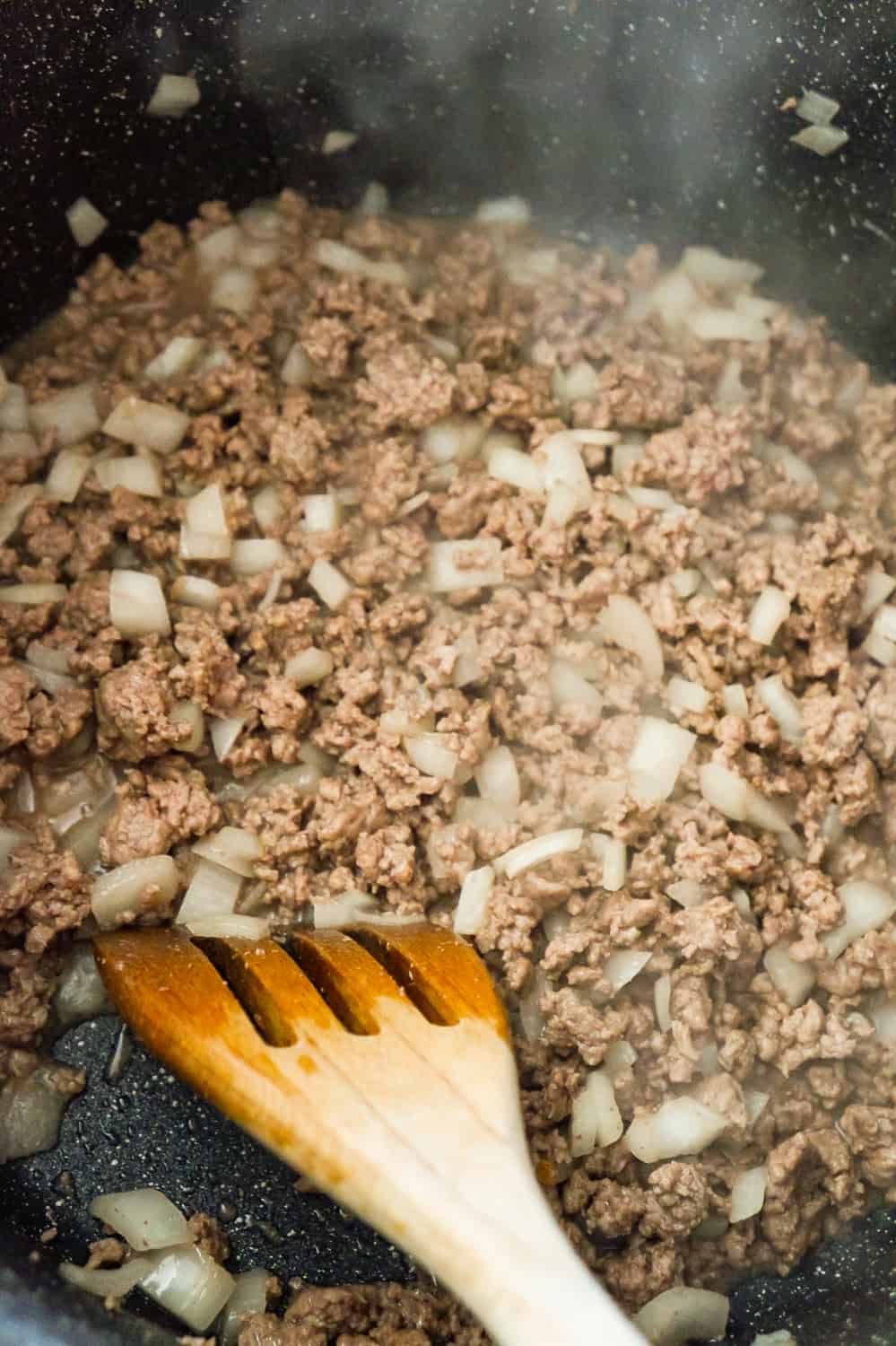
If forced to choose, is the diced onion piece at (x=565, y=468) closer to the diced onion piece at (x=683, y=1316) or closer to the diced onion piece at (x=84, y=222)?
the diced onion piece at (x=84, y=222)

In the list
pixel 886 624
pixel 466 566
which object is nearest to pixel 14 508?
pixel 466 566

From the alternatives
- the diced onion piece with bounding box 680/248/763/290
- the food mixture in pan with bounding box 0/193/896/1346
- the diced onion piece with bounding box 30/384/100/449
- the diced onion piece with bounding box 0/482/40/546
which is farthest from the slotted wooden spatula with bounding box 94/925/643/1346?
the diced onion piece with bounding box 680/248/763/290

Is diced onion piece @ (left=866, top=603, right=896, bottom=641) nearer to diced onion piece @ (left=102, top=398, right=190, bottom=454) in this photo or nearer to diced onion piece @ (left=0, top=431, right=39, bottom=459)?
diced onion piece @ (left=102, top=398, right=190, bottom=454)

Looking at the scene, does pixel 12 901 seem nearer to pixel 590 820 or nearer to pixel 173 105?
pixel 590 820

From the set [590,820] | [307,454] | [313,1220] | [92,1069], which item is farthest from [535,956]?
[307,454]

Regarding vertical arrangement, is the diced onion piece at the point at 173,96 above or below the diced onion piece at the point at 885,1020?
above

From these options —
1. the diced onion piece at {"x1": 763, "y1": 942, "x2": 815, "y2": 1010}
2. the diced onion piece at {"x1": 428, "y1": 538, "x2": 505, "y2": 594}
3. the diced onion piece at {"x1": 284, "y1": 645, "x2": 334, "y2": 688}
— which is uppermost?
the diced onion piece at {"x1": 428, "y1": 538, "x2": 505, "y2": 594}

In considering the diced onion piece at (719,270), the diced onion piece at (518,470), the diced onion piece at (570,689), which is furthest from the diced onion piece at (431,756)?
the diced onion piece at (719,270)
